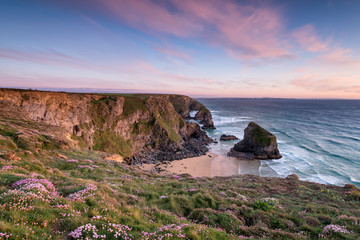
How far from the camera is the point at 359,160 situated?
5466 centimetres

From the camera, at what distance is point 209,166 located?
2274 inches

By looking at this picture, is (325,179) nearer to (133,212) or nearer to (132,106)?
(133,212)

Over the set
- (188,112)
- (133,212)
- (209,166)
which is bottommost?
(209,166)

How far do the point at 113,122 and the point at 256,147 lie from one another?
61.1m

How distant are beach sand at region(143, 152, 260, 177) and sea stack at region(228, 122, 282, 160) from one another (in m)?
4.12

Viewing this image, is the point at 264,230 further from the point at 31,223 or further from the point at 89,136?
the point at 89,136

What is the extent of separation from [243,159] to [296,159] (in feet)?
61.2

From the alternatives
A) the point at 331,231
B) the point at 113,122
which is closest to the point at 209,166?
the point at 113,122

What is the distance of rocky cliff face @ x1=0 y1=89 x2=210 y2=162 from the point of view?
4522 cm

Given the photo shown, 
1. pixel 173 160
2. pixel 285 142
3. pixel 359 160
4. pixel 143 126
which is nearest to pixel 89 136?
pixel 143 126

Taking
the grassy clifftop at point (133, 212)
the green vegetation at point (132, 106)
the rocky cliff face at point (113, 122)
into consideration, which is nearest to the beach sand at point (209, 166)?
the rocky cliff face at point (113, 122)

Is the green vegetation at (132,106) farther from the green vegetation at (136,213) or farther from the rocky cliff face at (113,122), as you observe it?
the green vegetation at (136,213)

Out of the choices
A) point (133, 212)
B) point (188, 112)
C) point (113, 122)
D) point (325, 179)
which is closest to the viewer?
point (133, 212)

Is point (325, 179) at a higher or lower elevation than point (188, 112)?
lower
